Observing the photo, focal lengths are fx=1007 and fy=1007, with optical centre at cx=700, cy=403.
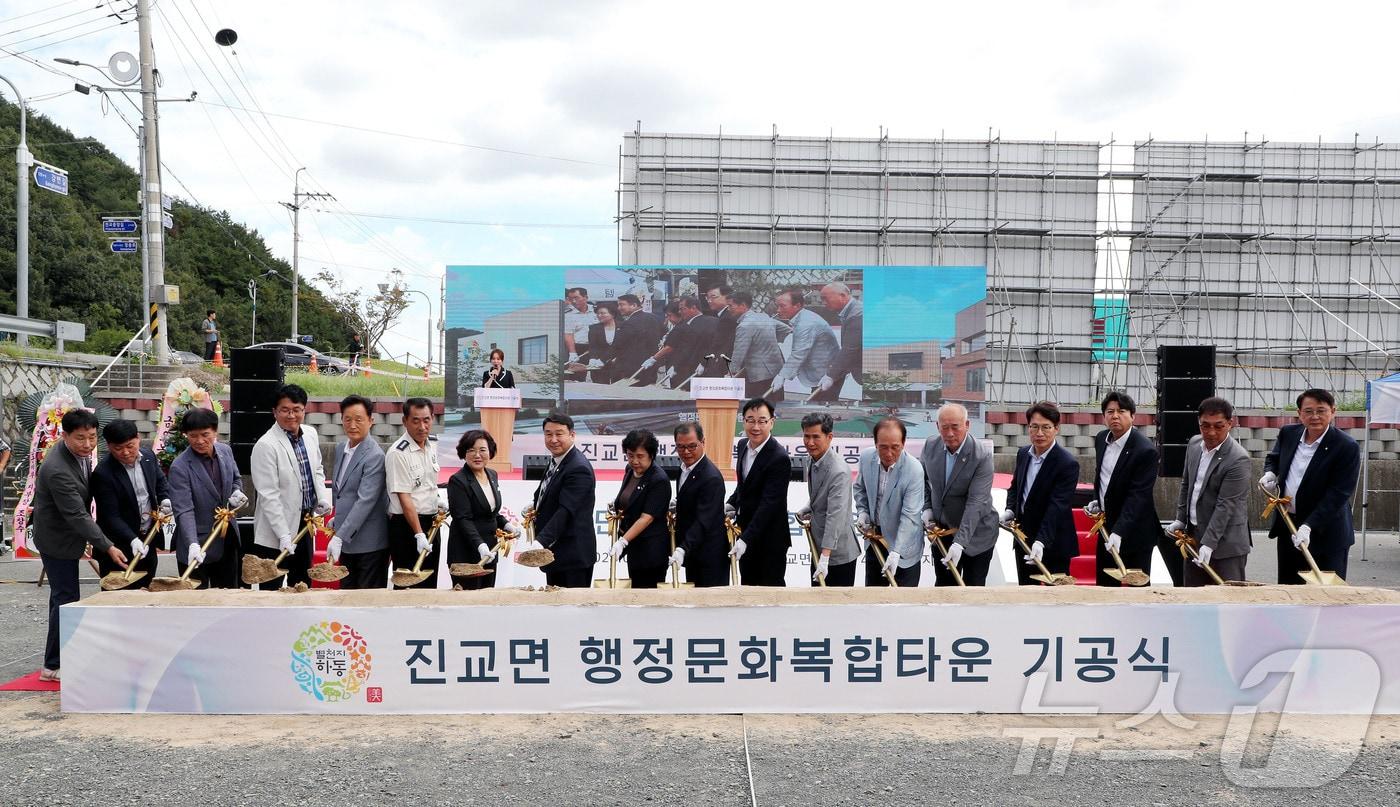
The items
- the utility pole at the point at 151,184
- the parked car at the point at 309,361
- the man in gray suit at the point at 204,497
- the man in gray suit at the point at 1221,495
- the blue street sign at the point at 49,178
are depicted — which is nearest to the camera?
the man in gray suit at the point at 204,497

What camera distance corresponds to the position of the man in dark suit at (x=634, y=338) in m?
10.2

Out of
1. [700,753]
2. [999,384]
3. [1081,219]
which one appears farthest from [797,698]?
[1081,219]

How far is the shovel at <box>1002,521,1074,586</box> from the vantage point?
459 centimetres

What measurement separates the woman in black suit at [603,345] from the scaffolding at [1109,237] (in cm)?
847

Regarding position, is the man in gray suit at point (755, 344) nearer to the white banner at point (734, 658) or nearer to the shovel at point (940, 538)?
the shovel at point (940, 538)

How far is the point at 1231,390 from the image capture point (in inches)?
731

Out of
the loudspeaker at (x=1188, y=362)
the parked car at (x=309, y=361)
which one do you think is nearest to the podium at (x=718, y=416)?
the loudspeaker at (x=1188, y=362)

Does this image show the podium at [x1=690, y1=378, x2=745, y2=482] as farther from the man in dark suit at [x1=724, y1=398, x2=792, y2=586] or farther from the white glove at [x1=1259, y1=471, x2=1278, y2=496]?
the white glove at [x1=1259, y1=471, x2=1278, y2=496]

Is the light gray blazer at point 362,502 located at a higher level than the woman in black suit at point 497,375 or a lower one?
lower

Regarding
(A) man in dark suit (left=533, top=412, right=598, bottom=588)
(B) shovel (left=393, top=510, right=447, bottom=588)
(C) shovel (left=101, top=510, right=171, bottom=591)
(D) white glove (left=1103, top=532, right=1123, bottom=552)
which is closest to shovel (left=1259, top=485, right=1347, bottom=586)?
(D) white glove (left=1103, top=532, right=1123, bottom=552)

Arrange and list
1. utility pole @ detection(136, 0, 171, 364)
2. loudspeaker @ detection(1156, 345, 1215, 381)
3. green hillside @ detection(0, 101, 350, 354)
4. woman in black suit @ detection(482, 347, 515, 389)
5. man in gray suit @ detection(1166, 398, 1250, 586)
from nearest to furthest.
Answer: man in gray suit @ detection(1166, 398, 1250, 586)
loudspeaker @ detection(1156, 345, 1215, 381)
woman in black suit @ detection(482, 347, 515, 389)
utility pole @ detection(136, 0, 171, 364)
green hillside @ detection(0, 101, 350, 354)

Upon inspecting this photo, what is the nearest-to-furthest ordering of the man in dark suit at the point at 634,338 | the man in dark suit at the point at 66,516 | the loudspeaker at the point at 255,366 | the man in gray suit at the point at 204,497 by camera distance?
the man in dark suit at the point at 66,516 < the man in gray suit at the point at 204,497 < the loudspeaker at the point at 255,366 < the man in dark suit at the point at 634,338

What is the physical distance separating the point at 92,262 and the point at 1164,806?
3354cm

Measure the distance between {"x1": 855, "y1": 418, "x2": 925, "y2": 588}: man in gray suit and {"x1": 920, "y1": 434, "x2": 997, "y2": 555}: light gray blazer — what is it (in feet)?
0.54
